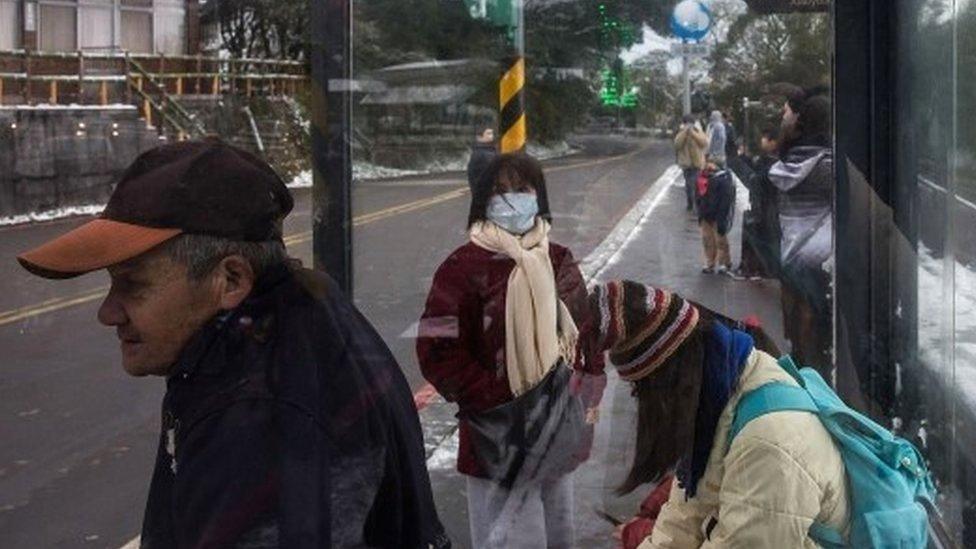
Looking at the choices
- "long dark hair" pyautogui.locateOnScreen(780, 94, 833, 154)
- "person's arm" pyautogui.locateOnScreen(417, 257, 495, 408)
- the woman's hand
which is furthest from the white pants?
"long dark hair" pyautogui.locateOnScreen(780, 94, 833, 154)

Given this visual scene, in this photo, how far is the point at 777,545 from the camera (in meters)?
2.21

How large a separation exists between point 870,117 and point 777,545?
1.54 metres

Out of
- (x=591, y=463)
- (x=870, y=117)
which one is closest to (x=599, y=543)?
(x=591, y=463)

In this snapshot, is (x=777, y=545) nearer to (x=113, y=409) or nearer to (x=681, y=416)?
(x=681, y=416)

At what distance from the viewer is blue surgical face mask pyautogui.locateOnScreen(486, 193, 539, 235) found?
3.16m

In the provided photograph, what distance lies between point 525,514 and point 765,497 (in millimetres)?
1251

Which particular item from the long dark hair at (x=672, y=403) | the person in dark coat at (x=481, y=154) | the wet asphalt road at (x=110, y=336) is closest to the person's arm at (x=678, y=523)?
the long dark hair at (x=672, y=403)

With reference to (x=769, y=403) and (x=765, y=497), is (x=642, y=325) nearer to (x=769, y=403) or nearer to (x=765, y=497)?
(x=769, y=403)

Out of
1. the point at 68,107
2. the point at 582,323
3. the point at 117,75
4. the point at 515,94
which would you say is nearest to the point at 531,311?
the point at 582,323

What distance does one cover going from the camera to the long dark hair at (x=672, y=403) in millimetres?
2379

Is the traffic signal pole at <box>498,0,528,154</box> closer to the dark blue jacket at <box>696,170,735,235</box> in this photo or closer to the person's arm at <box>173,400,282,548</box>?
the dark blue jacket at <box>696,170,735,235</box>

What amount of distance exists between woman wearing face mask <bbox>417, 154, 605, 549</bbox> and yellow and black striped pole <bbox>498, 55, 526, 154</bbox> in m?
0.10

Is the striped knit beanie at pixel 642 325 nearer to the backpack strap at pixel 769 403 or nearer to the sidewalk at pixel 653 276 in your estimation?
the backpack strap at pixel 769 403

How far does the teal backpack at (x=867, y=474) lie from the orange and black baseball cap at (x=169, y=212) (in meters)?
0.93
